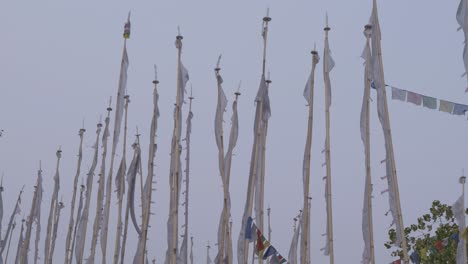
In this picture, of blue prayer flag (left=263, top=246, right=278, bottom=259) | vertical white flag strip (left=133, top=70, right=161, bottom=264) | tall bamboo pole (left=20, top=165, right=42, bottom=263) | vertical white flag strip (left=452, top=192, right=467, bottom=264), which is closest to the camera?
vertical white flag strip (left=452, top=192, right=467, bottom=264)

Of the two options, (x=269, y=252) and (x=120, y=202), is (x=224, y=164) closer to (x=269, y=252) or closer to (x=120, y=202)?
(x=269, y=252)

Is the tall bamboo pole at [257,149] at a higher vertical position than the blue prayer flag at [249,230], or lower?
higher

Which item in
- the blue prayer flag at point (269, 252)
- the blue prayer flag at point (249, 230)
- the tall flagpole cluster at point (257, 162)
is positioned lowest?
the blue prayer flag at point (269, 252)

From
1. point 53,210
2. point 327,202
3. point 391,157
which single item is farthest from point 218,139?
point 53,210

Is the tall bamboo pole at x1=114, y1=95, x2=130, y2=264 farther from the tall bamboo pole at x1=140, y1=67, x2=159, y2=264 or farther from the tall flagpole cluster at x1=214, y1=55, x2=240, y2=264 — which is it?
the tall flagpole cluster at x1=214, y1=55, x2=240, y2=264

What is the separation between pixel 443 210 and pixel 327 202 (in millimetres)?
9866

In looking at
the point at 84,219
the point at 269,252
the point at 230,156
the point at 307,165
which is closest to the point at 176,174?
the point at 230,156

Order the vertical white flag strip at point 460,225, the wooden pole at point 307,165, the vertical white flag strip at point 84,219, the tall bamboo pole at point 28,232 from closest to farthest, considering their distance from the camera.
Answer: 1. the wooden pole at point 307,165
2. the vertical white flag strip at point 460,225
3. the vertical white flag strip at point 84,219
4. the tall bamboo pole at point 28,232

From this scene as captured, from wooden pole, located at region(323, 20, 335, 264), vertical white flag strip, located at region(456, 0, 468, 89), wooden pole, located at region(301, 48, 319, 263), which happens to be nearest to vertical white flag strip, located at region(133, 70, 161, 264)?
wooden pole, located at region(301, 48, 319, 263)

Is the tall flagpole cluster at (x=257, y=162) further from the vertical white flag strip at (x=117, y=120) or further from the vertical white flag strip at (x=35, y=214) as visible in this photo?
the vertical white flag strip at (x=35, y=214)

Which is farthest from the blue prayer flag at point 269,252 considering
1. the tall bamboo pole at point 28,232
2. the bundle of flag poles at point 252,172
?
the tall bamboo pole at point 28,232

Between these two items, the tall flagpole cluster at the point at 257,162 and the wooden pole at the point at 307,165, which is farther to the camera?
the tall flagpole cluster at the point at 257,162

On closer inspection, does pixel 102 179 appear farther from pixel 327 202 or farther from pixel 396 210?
pixel 396 210

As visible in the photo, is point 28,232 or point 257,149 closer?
point 257,149
